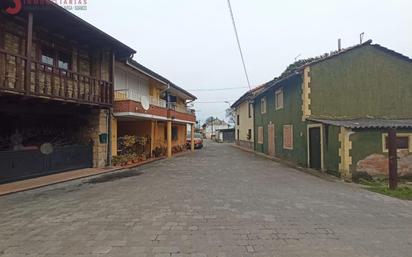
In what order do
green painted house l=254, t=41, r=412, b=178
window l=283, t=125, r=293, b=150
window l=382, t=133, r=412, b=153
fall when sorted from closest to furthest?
window l=382, t=133, r=412, b=153, green painted house l=254, t=41, r=412, b=178, window l=283, t=125, r=293, b=150

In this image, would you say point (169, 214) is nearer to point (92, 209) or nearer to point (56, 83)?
point (92, 209)

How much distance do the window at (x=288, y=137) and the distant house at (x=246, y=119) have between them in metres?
8.80

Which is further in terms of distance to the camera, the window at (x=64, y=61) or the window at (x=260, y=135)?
the window at (x=260, y=135)

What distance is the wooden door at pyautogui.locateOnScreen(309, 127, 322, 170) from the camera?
12492 mm

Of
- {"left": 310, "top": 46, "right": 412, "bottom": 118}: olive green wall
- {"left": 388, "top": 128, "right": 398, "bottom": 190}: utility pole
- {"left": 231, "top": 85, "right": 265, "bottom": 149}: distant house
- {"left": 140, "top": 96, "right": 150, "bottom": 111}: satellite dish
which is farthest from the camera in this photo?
{"left": 231, "top": 85, "right": 265, "bottom": 149}: distant house

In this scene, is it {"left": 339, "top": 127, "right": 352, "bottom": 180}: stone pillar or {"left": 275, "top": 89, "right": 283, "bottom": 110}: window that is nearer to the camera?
{"left": 339, "top": 127, "right": 352, "bottom": 180}: stone pillar

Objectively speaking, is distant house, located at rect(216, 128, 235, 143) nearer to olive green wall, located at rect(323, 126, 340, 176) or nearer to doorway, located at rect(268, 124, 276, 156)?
doorway, located at rect(268, 124, 276, 156)

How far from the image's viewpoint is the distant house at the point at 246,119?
27.2m

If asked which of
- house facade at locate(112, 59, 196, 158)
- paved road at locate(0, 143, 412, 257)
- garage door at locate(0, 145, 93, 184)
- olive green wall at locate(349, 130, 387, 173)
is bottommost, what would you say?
paved road at locate(0, 143, 412, 257)

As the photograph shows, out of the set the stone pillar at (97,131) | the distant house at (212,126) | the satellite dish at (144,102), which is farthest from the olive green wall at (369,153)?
the distant house at (212,126)

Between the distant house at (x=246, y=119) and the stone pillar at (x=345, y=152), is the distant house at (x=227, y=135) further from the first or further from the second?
the stone pillar at (x=345, y=152)

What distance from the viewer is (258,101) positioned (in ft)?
80.0

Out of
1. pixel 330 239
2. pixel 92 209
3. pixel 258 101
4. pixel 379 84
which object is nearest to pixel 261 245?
pixel 330 239

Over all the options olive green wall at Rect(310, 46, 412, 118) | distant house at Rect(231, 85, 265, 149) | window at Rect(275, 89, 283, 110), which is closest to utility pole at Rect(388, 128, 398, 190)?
olive green wall at Rect(310, 46, 412, 118)
